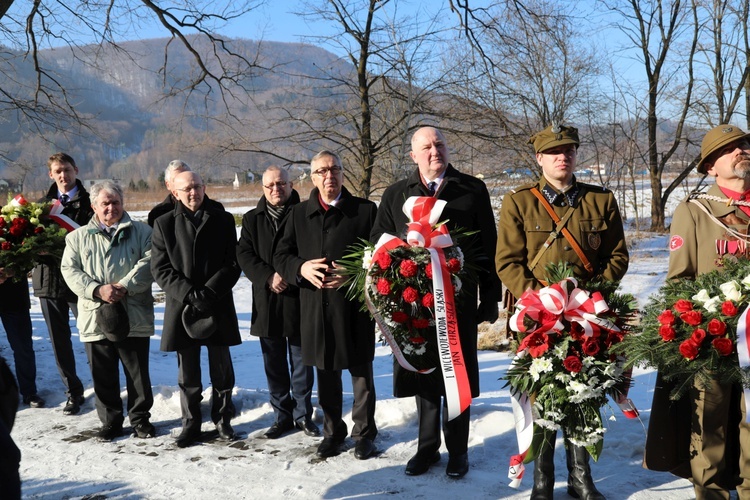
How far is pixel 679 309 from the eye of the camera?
3523 millimetres

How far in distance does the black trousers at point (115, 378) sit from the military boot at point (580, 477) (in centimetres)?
337

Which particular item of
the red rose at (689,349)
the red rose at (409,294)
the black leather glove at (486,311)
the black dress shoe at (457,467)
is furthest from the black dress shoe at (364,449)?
the red rose at (689,349)

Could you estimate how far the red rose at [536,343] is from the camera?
3889mm

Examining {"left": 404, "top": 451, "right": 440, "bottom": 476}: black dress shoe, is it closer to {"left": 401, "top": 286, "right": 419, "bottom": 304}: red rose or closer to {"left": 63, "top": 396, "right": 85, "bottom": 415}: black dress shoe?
{"left": 401, "top": 286, "right": 419, "bottom": 304}: red rose

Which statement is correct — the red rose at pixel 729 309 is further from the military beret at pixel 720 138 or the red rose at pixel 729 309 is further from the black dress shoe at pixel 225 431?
the black dress shoe at pixel 225 431

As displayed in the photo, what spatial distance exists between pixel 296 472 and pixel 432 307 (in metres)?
1.52

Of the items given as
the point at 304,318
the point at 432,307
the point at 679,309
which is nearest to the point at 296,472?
the point at 304,318

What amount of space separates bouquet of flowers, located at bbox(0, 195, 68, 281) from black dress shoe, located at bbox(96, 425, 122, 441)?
5.31ft

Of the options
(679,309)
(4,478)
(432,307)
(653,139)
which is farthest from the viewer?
(653,139)

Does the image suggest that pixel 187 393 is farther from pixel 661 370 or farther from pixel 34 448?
pixel 661 370

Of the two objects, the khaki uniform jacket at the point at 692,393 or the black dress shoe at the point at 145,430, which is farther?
the black dress shoe at the point at 145,430

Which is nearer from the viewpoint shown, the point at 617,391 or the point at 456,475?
the point at 617,391

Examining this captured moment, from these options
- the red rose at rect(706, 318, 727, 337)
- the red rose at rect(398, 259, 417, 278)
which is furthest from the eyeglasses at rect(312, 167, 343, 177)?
the red rose at rect(706, 318, 727, 337)

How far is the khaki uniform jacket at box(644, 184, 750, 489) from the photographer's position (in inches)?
151
